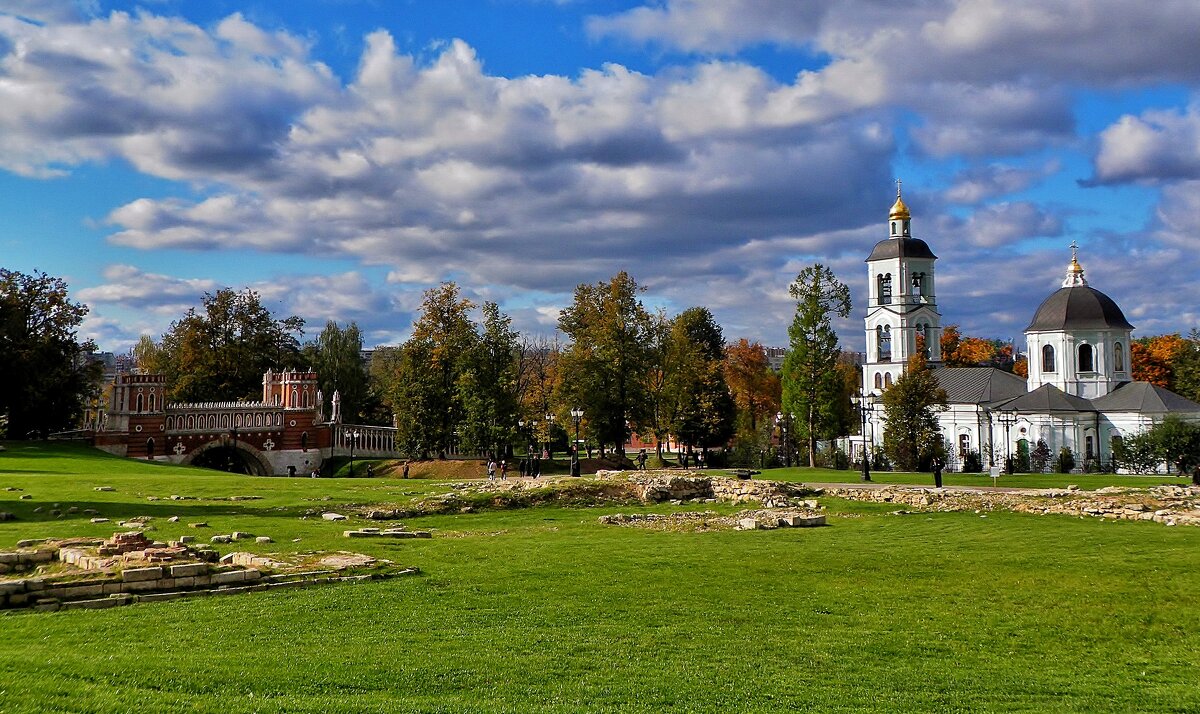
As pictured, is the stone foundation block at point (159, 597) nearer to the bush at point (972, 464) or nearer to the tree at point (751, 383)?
the bush at point (972, 464)

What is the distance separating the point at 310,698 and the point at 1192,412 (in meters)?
60.5

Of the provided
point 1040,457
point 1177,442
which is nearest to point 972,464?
point 1040,457

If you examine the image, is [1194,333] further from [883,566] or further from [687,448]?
[883,566]

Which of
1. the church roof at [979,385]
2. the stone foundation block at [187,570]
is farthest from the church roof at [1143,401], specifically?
the stone foundation block at [187,570]

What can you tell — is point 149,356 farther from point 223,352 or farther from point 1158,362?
point 1158,362

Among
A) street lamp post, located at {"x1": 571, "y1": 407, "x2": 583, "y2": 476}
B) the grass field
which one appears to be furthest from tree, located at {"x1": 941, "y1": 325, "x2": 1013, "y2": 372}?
the grass field

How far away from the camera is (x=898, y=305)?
76562mm

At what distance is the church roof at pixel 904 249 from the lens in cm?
7712

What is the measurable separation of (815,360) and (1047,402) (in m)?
18.4

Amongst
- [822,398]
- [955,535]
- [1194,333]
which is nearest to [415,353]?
[822,398]

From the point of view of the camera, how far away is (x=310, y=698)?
8.60m

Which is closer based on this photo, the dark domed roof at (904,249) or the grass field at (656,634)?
the grass field at (656,634)

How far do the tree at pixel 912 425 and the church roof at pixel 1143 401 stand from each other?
16070 millimetres

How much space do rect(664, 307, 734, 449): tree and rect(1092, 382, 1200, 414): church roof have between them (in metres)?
24.2
